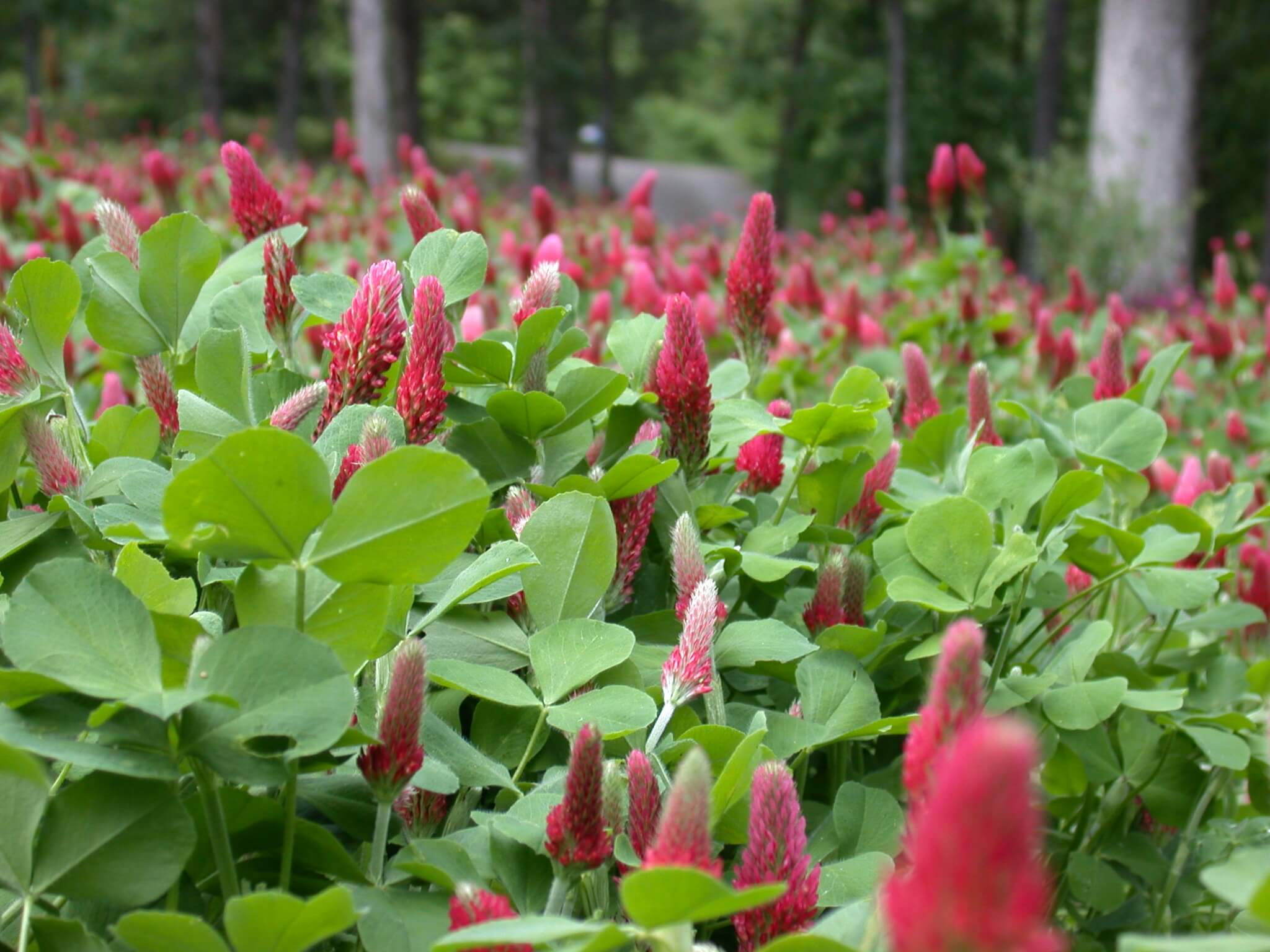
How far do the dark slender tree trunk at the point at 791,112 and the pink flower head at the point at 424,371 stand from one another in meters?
28.8

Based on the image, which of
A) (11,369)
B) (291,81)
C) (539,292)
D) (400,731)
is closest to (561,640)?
(400,731)

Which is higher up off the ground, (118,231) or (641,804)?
(118,231)

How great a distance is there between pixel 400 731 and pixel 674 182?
42.2 metres

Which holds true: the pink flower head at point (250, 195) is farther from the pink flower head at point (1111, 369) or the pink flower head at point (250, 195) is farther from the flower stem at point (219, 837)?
the pink flower head at point (1111, 369)

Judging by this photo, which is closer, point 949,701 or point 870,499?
point 949,701

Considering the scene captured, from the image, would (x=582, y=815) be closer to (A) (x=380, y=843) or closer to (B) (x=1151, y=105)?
(A) (x=380, y=843)

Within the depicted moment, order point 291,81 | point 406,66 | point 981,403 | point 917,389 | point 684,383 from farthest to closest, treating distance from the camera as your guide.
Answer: point 291,81, point 406,66, point 917,389, point 981,403, point 684,383

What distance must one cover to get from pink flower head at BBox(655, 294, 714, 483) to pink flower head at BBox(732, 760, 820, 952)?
0.54 metres

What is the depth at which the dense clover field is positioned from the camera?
2.32ft

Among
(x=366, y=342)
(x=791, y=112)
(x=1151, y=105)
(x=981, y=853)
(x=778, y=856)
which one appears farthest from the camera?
(x=791, y=112)

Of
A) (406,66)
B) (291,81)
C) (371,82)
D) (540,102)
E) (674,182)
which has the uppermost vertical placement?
(406,66)

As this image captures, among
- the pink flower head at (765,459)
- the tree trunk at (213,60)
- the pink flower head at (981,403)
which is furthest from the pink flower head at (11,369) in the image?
the tree trunk at (213,60)

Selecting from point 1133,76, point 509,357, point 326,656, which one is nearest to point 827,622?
point 509,357

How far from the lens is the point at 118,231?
139cm
